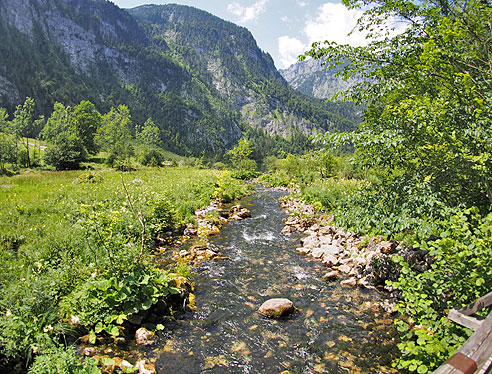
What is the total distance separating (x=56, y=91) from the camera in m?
124

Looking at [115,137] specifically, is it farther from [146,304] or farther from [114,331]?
[114,331]

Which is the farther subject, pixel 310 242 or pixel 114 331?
pixel 310 242

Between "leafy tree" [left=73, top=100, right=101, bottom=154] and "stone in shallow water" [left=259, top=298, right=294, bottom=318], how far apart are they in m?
66.4

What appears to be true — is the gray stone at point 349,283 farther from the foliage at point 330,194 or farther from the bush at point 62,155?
the bush at point 62,155

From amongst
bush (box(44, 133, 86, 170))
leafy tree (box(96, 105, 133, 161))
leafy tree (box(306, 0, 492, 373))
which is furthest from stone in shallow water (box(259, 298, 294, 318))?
leafy tree (box(96, 105, 133, 161))

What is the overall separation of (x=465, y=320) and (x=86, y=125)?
76.3 metres

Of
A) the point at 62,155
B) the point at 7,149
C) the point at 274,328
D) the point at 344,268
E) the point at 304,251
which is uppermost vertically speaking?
the point at 344,268

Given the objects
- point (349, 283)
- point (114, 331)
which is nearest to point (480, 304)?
point (349, 283)

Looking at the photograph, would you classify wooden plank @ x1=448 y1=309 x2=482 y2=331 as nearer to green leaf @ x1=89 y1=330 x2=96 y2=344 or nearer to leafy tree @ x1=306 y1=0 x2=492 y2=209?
leafy tree @ x1=306 y1=0 x2=492 y2=209

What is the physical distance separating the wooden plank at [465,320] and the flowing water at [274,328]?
2.89 meters

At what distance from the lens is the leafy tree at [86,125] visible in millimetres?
62103

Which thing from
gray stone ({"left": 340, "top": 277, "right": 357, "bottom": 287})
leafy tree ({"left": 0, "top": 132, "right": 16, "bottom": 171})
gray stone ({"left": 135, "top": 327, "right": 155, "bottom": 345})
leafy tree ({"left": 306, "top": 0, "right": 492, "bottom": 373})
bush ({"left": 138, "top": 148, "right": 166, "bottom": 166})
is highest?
leafy tree ({"left": 306, "top": 0, "right": 492, "bottom": 373})

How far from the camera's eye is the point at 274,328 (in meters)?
6.88

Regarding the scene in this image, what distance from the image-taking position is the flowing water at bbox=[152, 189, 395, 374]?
564cm
